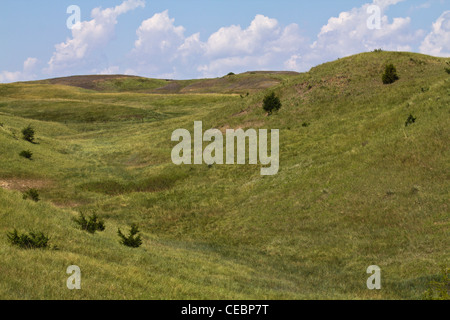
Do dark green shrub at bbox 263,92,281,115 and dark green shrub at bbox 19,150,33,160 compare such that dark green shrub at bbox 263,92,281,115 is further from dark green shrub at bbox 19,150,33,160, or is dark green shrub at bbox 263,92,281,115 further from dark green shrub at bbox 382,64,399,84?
dark green shrub at bbox 19,150,33,160

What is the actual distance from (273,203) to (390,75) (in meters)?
30.0

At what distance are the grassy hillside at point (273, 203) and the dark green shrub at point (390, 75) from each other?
1.62 m

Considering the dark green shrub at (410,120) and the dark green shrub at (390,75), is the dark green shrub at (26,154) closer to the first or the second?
the dark green shrub at (410,120)


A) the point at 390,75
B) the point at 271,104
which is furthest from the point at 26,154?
the point at 390,75

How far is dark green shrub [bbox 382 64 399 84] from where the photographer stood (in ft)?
169

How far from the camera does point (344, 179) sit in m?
29.9

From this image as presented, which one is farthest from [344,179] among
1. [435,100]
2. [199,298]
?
[199,298]

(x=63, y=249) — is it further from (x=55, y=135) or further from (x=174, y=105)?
(x=174, y=105)

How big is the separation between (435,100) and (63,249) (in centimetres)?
3253

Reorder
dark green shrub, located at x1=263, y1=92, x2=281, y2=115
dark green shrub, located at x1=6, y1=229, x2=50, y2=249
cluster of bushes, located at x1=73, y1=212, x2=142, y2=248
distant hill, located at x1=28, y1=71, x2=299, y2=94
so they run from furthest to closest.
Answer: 1. distant hill, located at x1=28, y1=71, x2=299, y2=94
2. dark green shrub, located at x1=263, y1=92, x2=281, y2=115
3. cluster of bushes, located at x1=73, y1=212, x2=142, y2=248
4. dark green shrub, located at x1=6, y1=229, x2=50, y2=249

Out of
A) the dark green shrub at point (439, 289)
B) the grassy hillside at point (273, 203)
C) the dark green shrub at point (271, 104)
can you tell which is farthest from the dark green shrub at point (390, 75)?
the dark green shrub at point (439, 289)

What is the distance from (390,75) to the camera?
51.7m

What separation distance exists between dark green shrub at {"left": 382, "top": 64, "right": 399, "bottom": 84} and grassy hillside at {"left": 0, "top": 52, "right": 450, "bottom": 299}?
162 cm

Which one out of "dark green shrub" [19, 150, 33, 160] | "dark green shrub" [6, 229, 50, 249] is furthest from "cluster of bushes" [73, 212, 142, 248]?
"dark green shrub" [19, 150, 33, 160]
